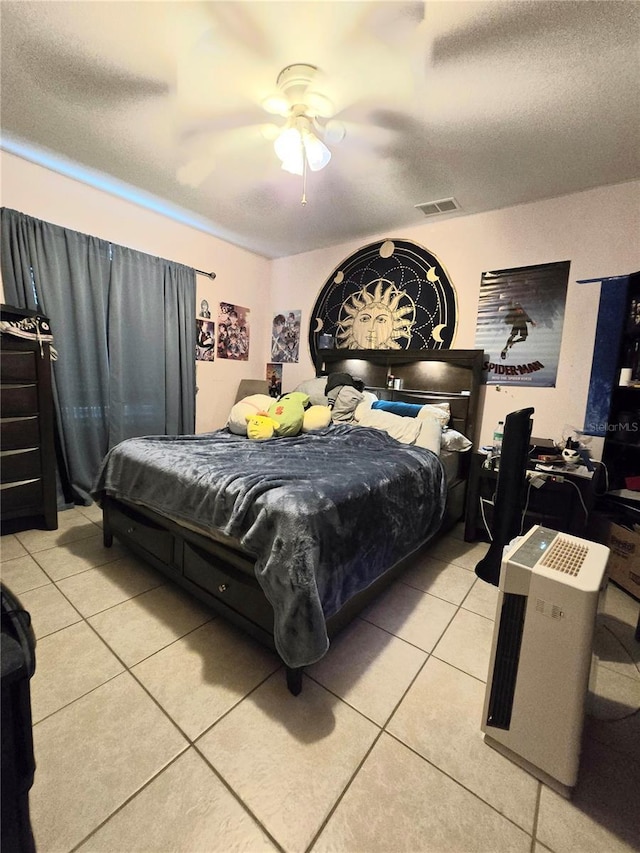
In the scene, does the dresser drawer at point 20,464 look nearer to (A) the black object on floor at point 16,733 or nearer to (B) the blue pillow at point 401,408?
(A) the black object on floor at point 16,733

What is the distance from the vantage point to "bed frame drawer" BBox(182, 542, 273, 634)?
1.43m

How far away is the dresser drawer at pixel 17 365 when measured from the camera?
7.41 ft

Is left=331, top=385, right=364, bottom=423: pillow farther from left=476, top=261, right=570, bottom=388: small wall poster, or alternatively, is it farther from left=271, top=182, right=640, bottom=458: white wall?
left=476, top=261, right=570, bottom=388: small wall poster

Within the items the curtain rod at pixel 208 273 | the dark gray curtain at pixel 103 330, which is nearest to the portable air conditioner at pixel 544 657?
the dark gray curtain at pixel 103 330

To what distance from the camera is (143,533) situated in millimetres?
1991

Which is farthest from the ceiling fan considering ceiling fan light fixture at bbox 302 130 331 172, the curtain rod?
the curtain rod

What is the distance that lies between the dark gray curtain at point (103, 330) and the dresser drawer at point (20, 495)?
1.65ft

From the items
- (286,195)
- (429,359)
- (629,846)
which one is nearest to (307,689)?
(629,846)

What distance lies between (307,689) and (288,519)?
68 cm

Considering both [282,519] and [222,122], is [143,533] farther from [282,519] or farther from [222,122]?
[222,122]

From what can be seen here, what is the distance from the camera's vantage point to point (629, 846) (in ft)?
3.07

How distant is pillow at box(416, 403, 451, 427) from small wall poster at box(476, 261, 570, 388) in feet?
1.52

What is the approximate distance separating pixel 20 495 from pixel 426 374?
3.29 m

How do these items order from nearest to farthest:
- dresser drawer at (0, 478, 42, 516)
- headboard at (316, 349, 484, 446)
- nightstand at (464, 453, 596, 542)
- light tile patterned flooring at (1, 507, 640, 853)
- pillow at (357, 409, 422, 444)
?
light tile patterned flooring at (1, 507, 640, 853) < nightstand at (464, 453, 596, 542) < dresser drawer at (0, 478, 42, 516) < pillow at (357, 409, 422, 444) < headboard at (316, 349, 484, 446)
